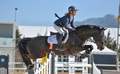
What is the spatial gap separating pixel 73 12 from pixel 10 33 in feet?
39.0

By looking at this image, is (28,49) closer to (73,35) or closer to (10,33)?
(73,35)

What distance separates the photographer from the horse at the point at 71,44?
5.64 m

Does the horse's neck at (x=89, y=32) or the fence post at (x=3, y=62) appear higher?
the horse's neck at (x=89, y=32)

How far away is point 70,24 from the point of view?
5902mm

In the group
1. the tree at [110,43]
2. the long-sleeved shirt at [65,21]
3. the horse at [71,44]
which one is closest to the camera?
the long-sleeved shirt at [65,21]

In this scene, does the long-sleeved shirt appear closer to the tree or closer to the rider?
the rider

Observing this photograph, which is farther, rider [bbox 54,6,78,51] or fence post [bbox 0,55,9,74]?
rider [bbox 54,6,78,51]

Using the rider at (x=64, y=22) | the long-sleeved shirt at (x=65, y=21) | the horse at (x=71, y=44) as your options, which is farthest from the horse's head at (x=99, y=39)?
the long-sleeved shirt at (x=65, y=21)

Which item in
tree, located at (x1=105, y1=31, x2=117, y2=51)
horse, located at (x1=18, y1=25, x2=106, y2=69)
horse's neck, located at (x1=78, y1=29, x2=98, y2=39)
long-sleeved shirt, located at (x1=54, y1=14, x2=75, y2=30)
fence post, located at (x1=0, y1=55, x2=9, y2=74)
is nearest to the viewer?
fence post, located at (x1=0, y1=55, x2=9, y2=74)

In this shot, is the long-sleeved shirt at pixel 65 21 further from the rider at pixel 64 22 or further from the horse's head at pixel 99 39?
the horse's head at pixel 99 39

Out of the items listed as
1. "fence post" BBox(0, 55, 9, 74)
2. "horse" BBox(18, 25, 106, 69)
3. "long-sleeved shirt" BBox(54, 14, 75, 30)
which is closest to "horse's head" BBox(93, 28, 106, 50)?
"horse" BBox(18, 25, 106, 69)

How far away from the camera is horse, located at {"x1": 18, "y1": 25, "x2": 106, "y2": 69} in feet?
18.5

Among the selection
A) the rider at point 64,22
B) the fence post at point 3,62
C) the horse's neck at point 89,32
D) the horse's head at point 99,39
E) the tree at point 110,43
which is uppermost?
the rider at point 64,22

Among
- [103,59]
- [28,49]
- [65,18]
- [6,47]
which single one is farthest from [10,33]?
[65,18]
